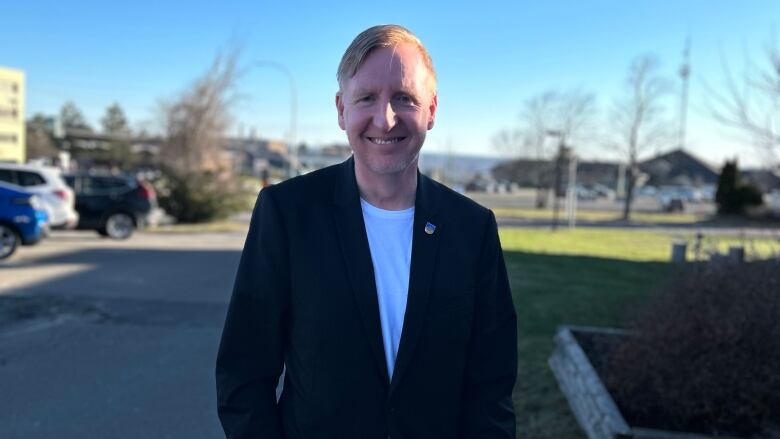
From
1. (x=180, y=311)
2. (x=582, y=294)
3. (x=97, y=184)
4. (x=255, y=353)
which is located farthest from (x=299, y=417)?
(x=97, y=184)

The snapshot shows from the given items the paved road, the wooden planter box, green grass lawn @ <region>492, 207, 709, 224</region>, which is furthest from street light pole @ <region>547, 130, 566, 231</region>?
the wooden planter box

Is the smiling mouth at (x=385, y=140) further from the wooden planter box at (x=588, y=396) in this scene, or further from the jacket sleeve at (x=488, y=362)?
the wooden planter box at (x=588, y=396)

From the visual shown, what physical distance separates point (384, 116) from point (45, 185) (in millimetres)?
14270

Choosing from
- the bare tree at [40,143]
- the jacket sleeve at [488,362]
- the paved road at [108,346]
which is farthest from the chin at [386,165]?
the bare tree at [40,143]

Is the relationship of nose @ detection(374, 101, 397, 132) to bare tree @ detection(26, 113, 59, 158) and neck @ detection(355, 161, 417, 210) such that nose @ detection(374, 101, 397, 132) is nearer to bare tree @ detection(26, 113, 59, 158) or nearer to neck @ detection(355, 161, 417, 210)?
neck @ detection(355, 161, 417, 210)

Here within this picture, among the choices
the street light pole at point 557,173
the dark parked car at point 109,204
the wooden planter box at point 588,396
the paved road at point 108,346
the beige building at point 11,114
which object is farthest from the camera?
the beige building at point 11,114

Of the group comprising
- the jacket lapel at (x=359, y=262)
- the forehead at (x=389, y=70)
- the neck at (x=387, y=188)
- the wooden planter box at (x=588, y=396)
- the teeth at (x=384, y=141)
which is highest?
the forehead at (x=389, y=70)

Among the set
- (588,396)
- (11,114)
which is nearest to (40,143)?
(11,114)

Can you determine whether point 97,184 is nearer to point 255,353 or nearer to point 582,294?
point 582,294

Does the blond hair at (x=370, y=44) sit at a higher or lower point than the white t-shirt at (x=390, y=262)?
higher

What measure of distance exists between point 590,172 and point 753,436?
69.1 metres

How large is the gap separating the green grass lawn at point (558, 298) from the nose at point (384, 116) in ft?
9.76

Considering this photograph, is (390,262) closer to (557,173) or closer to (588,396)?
(588,396)

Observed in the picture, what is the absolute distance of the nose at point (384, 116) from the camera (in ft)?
5.82
